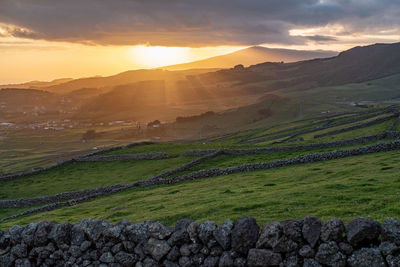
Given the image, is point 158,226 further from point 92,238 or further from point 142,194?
point 142,194

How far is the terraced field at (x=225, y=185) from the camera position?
66.5 ft

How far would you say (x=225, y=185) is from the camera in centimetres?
3462

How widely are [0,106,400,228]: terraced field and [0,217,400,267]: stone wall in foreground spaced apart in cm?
430

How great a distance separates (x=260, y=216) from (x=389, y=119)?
68034 mm

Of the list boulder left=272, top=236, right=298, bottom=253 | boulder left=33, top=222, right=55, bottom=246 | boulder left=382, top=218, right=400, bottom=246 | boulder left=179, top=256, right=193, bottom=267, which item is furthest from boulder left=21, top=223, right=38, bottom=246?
boulder left=382, top=218, right=400, bottom=246

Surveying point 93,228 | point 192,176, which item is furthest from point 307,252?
point 192,176

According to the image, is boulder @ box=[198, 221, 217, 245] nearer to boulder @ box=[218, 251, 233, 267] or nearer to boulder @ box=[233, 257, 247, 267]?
boulder @ box=[218, 251, 233, 267]

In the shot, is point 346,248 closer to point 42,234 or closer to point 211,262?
point 211,262

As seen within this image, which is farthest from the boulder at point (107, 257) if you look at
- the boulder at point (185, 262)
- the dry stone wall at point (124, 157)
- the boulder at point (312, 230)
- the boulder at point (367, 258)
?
the dry stone wall at point (124, 157)

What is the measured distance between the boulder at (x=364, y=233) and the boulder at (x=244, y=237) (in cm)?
304

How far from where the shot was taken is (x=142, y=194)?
124 ft

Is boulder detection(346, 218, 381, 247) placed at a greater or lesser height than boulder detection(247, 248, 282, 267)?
greater

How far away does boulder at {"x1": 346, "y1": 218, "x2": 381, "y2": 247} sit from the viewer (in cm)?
1146

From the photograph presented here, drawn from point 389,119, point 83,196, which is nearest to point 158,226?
point 83,196
